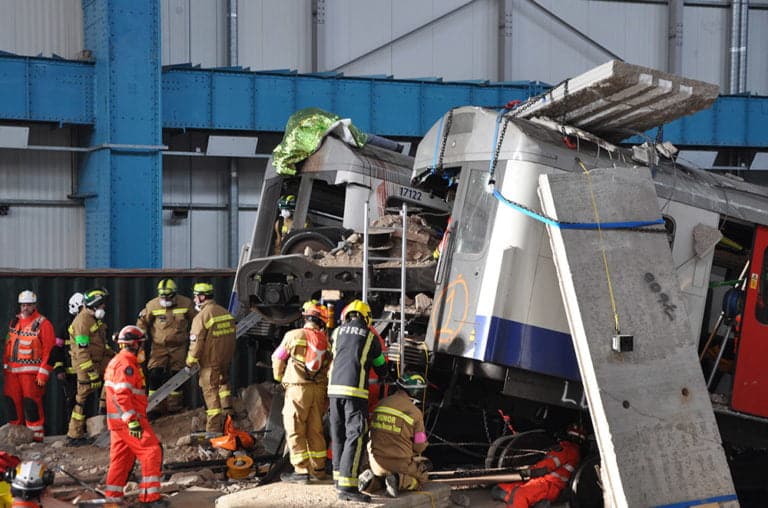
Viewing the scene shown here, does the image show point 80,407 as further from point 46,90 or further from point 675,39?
point 675,39

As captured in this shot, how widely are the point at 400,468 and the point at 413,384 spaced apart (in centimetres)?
69

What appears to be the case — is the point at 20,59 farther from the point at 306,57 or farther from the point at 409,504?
the point at 409,504

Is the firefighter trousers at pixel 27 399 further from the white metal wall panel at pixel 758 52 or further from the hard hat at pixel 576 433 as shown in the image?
the white metal wall panel at pixel 758 52

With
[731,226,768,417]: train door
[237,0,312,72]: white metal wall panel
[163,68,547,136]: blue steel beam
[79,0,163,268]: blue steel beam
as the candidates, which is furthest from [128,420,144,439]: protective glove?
[237,0,312,72]: white metal wall panel

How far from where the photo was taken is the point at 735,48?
934 inches

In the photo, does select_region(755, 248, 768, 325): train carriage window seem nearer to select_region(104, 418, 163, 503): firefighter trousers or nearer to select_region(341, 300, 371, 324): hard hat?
select_region(341, 300, 371, 324): hard hat

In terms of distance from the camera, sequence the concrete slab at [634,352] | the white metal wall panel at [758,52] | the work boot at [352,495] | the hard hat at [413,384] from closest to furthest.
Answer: the concrete slab at [634,352], the work boot at [352,495], the hard hat at [413,384], the white metal wall panel at [758,52]

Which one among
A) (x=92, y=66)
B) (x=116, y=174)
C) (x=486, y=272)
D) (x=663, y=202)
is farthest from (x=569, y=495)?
(x=92, y=66)

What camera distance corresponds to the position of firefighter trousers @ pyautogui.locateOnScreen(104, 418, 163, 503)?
25.1 feet

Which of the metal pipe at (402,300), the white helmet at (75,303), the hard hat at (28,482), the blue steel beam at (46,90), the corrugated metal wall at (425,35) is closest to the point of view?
the hard hat at (28,482)

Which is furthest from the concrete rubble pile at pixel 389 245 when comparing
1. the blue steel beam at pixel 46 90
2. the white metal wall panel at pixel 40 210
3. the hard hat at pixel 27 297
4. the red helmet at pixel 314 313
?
the white metal wall panel at pixel 40 210

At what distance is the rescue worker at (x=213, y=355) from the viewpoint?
984 cm

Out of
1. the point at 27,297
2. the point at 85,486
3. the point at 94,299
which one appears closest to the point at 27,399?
the point at 27,297

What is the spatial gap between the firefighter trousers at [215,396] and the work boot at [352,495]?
10.2 ft
